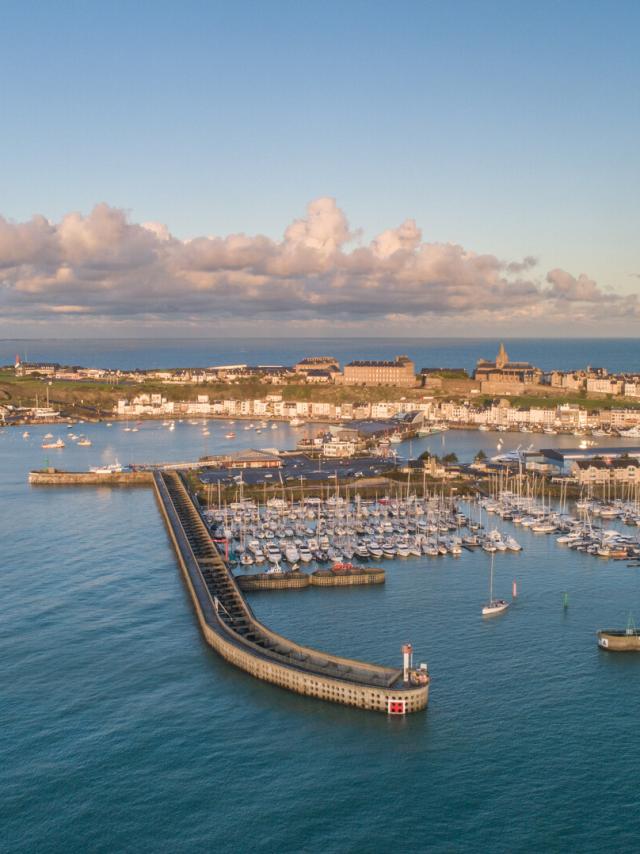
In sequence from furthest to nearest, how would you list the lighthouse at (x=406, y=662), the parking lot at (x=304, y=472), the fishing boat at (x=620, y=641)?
1. the parking lot at (x=304, y=472)
2. the fishing boat at (x=620, y=641)
3. the lighthouse at (x=406, y=662)

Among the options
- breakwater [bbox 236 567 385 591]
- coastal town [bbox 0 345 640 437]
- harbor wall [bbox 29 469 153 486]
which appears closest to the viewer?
breakwater [bbox 236 567 385 591]

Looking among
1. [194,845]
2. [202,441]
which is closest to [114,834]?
[194,845]

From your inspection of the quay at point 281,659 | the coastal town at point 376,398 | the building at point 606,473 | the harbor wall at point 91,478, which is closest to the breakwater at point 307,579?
the quay at point 281,659

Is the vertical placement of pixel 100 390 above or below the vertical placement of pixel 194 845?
above

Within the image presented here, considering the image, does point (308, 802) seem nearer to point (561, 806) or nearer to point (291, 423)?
point (561, 806)

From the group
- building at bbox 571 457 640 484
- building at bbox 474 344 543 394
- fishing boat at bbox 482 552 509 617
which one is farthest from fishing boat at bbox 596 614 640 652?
building at bbox 474 344 543 394

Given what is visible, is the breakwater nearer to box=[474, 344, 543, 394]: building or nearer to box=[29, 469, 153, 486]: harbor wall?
box=[29, 469, 153, 486]: harbor wall

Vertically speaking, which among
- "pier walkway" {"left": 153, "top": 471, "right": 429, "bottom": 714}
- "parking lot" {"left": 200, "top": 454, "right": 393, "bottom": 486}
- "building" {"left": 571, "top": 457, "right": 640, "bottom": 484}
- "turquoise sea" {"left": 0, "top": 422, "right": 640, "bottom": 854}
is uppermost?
"building" {"left": 571, "top": 457, "right": 640, "bottom": 484}

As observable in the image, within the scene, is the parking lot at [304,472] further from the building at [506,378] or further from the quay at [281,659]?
the building at [506,378]
